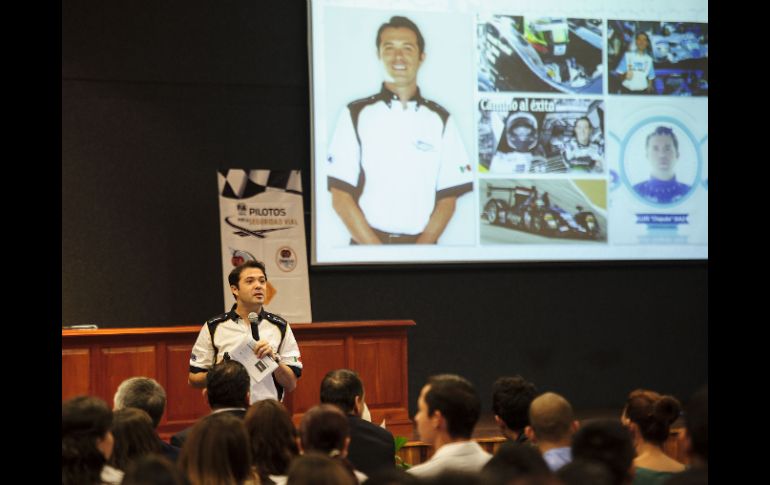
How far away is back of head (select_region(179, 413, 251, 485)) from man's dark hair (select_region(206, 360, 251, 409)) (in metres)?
1.05

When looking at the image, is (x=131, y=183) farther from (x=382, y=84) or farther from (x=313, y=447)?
(x=313, y=447)

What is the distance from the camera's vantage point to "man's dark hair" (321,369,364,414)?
154 inches

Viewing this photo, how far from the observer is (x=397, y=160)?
8.23m

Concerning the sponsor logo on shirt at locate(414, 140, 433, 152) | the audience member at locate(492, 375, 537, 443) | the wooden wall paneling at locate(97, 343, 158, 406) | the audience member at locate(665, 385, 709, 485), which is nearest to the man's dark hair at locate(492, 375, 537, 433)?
the audience member at locate(492, 375, 537, 443)

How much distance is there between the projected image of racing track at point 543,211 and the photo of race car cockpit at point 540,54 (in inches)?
33.1

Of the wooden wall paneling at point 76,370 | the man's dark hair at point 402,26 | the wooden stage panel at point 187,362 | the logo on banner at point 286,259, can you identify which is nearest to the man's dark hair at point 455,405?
the wooden stage panel at point 187,362

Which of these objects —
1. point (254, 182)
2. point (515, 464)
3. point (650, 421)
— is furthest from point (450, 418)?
point (254, 182)

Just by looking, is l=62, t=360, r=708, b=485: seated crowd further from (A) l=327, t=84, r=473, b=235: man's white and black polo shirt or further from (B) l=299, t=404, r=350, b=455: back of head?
(A) l=327, t=84, r=473, b=235: man's white and black polo shirt

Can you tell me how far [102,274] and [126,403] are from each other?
14.5ft

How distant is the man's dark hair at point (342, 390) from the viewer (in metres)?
3.92

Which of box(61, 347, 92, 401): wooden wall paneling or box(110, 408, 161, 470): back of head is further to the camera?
box(61, 347, 92, 401): wooden wall paneling
